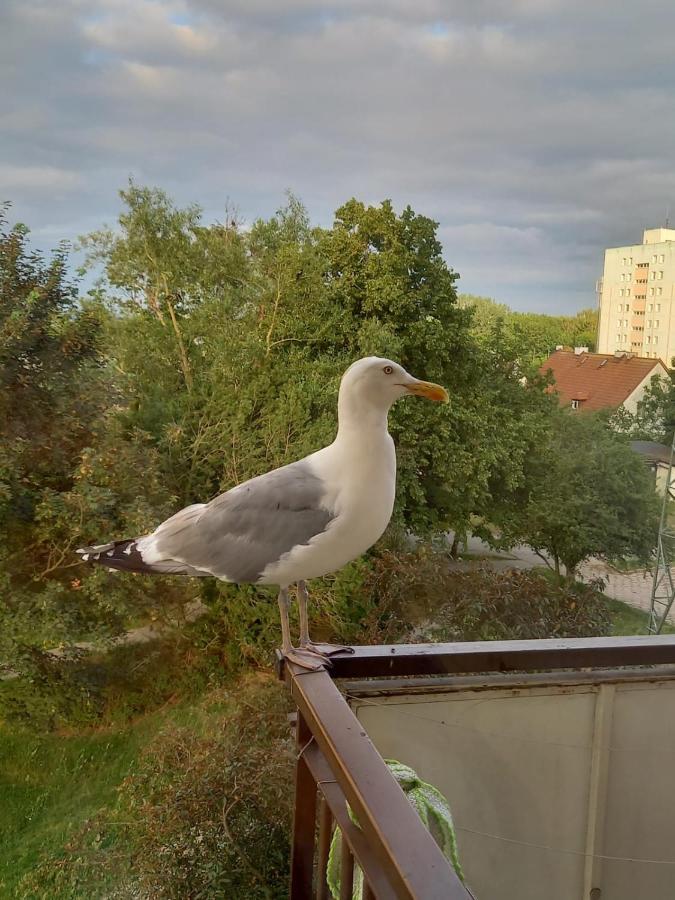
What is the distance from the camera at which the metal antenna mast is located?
3.81 m

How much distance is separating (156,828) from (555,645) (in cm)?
178

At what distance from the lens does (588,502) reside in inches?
172

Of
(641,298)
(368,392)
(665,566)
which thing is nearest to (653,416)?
(641,298)

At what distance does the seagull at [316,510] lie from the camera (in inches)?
36.5

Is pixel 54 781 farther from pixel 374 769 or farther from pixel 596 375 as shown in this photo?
pixel 596 375

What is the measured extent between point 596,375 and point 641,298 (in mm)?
699

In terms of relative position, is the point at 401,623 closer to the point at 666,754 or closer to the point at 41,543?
the point at 41,543

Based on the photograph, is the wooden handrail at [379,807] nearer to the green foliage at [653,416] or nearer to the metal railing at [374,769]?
the metal railing at [374,769]

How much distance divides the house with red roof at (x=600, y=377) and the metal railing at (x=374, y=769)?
4151mm

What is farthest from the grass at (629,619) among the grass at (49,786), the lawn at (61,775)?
the grass at (49,786)

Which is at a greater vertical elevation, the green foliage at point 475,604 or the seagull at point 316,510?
the seagull at point 316,510

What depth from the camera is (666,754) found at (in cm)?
104

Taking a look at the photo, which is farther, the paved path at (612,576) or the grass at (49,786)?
the paved path at (612,576)

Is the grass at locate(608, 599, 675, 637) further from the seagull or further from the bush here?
the seagull
